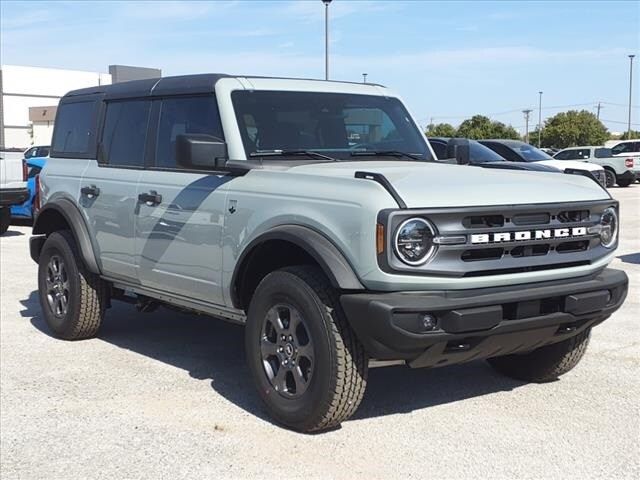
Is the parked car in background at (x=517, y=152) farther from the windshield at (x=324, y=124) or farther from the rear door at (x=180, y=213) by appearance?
the rear door at (x=180, y=213)

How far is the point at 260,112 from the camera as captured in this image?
17.4ft

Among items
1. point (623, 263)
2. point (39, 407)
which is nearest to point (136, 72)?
point (623, 263)

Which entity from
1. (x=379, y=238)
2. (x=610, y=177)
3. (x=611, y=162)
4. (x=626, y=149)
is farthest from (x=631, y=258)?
(x=626, y=149)

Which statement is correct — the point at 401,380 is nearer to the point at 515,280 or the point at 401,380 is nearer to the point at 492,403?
the point at 492,403

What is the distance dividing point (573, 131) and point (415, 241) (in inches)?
2730

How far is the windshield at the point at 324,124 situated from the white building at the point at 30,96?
58.3 meters

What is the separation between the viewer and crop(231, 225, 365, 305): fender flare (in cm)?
413

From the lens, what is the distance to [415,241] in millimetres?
4066

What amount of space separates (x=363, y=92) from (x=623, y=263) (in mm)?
5951

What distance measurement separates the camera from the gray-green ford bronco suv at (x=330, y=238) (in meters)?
4.08

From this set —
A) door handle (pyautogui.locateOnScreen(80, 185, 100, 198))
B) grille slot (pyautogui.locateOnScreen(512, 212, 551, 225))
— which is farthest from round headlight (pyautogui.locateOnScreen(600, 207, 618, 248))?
door handle (pyautogui.locateOnScreen(80, 185, 100, 198))

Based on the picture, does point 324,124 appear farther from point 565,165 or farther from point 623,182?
point 623,182

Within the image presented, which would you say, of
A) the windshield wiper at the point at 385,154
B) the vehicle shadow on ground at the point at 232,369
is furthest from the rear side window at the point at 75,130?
the windshield wiper at the point at 385,154

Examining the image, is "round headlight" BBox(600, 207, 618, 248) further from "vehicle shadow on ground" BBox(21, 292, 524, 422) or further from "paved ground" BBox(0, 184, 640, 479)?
"vehicle shadow on ground" BBox(21, 292, 524, 422)
